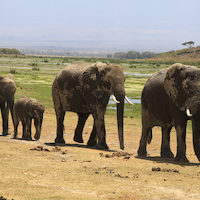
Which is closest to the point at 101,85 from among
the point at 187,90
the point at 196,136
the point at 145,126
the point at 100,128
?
the point at 100,128

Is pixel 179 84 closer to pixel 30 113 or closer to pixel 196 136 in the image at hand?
pixel 196 136

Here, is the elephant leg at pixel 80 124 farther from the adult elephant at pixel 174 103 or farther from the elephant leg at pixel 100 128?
the adult elephant at pixel 174 103

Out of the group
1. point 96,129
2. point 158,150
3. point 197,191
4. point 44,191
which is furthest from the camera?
point 158,150

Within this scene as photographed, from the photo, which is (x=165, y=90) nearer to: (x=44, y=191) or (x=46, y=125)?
(x=44, y=191)

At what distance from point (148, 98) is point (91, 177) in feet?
13.9

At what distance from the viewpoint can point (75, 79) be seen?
1330cm

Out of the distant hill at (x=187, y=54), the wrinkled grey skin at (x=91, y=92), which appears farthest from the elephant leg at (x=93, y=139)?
the distant hill at (x=187, y=54)

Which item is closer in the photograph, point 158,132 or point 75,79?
point 75,79

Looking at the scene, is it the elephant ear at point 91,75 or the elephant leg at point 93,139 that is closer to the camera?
the elephant ear at point 91,75

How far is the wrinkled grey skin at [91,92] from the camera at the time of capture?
12055mm

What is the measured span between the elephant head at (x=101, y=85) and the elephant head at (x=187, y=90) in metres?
1.67

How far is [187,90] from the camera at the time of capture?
10164 mm

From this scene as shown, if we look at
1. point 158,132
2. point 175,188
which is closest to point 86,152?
point 175,188

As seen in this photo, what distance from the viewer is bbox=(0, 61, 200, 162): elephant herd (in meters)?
10.2
